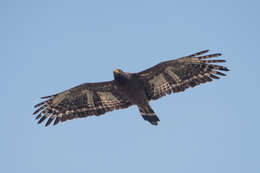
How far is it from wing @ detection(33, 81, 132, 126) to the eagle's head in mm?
932

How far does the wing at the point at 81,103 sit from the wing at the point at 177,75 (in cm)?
112

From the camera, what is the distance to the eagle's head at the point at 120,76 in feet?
52.8

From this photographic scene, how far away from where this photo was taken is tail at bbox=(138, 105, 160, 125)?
16750 mm

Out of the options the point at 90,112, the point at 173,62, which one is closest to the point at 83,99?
the point at 90,112

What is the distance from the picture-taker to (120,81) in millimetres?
16188

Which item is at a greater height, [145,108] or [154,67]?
[154,67]

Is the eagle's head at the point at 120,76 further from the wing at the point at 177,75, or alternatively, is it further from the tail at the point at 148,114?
the tail at the point at 148,114

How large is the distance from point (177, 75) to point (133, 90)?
5.62 ft

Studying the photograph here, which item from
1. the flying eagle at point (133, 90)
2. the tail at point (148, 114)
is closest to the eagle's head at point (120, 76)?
the flying eagle at point (133, 90)

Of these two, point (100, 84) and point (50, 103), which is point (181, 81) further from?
point (50, 103)

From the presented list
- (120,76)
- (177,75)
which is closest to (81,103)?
(120,76)

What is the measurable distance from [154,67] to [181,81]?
116cm

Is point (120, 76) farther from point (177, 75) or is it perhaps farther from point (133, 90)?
point (177, 75)

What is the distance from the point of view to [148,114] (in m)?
16.8
